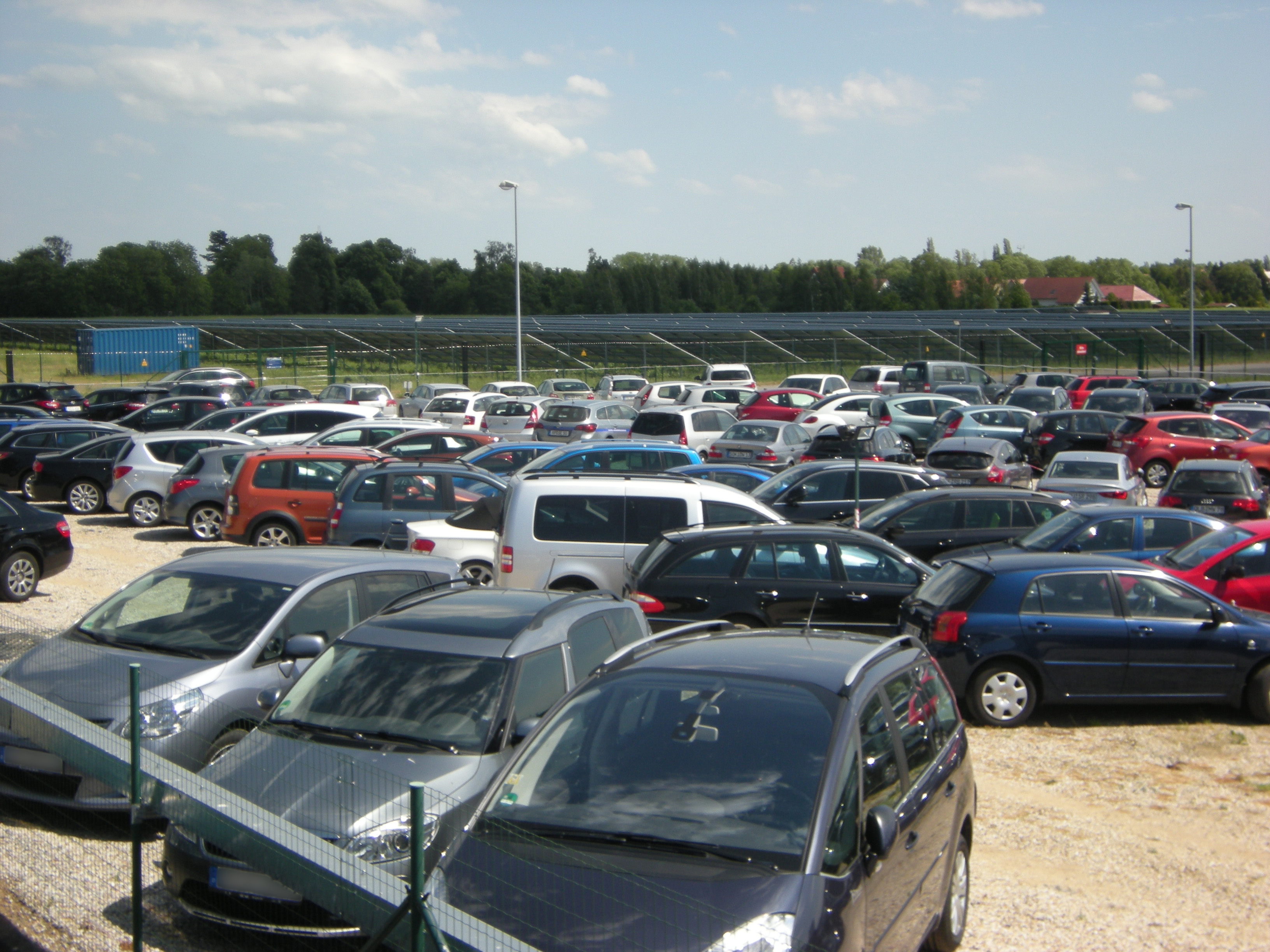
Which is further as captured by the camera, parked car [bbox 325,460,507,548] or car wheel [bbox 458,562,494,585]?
parked car [bbox 325,460,507,548]

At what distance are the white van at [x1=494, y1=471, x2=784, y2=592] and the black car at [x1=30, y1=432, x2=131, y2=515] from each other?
1303cm

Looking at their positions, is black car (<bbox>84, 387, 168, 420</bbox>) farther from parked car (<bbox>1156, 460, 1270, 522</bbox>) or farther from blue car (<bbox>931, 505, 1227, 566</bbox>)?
parked car (<bbox>1156, 460, 1270, 522</bbox>)

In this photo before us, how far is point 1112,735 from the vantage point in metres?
9.70

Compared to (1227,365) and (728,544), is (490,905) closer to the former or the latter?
(728,544)

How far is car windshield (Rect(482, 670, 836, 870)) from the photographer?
4102 millimetres

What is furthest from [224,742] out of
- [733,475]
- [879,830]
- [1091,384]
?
[1091,384]

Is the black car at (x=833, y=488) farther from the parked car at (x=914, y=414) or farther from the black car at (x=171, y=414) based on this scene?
the black car at (x=171, y=414)

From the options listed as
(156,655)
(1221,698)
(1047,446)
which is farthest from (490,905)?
(1047,446)

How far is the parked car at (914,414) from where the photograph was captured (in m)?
30.3

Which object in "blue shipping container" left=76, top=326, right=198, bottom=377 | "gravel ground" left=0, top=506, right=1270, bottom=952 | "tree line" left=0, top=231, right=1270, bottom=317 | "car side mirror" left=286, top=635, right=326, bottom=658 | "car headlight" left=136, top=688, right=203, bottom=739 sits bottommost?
"gravel ground" left=0, top=506, right=1270, bottom=952

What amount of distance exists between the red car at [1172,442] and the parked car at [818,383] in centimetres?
1445

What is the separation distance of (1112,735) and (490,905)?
7.62 meters

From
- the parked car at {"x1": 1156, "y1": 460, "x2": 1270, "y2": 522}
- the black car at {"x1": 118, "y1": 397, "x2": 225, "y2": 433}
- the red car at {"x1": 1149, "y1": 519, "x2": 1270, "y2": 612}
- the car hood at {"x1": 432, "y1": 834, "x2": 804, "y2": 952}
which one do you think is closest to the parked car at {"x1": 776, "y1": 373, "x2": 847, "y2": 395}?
the black car at {"x1": 118, "y1": 397, "x2": 225, "y2": 433}

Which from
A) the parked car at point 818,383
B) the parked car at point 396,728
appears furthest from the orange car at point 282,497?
the parked car at point 818,383
